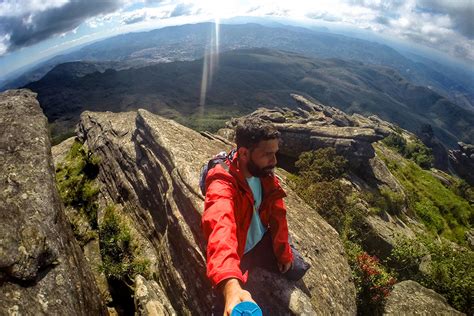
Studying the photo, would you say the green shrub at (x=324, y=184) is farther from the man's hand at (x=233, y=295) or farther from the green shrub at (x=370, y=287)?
the man's hand at (x=233, y=295)

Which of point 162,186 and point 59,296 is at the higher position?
point 59,296

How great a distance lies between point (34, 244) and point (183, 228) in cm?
480

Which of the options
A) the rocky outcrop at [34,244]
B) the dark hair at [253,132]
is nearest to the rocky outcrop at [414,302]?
the dark hair at [253,132]

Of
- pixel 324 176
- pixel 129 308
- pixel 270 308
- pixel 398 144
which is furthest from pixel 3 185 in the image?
pixel 398 144

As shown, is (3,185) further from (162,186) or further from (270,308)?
(270,308)

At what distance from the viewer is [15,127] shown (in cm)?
1049

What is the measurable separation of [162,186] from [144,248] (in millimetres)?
3075

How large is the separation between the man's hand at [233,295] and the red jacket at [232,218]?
4.3 inches

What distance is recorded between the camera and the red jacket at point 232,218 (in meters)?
4.49

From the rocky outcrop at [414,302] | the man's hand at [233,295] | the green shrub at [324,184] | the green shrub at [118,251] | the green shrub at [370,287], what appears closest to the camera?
the man's hand at [233,295]

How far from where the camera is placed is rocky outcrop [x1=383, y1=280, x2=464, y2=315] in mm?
12789

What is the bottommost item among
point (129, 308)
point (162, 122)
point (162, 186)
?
point (129, 308)

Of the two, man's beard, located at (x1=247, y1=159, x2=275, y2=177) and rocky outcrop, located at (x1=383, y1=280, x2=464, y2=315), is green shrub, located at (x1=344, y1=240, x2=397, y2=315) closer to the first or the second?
rocky outcrop, located at (x1=383, y1=280, x2=464, y2=315)

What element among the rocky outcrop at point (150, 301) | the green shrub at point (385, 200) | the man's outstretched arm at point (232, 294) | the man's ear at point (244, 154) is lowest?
the green shrub at point (385, 200)
